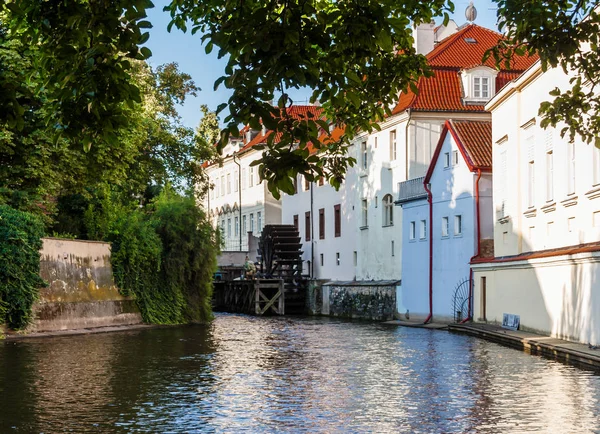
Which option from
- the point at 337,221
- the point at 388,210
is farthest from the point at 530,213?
the point at 337,221

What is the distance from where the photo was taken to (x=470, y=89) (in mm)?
47281

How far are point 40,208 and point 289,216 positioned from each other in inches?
1286

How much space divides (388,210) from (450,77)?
→ 21.3ft

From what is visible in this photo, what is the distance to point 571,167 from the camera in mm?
27312

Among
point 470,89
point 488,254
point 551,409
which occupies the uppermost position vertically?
point 470,89

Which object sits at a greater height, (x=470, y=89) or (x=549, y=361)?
(x=470, y=89)

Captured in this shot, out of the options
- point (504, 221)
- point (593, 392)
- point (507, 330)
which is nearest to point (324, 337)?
point (507, 330)

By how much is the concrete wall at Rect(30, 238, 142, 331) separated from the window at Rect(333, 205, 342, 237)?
2020cm

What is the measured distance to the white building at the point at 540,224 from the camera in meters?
25.1

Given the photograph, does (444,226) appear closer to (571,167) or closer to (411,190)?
(411,190)

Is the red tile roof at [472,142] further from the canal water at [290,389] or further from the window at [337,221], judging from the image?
the window at [337,221]

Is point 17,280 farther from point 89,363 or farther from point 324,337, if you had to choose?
point 89,363

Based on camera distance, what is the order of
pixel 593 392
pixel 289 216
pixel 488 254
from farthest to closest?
1. pixel 289 216
2. pixel 488 254
3. pixel 593 392

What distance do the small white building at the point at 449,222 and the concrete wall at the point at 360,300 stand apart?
1642 millimetres
